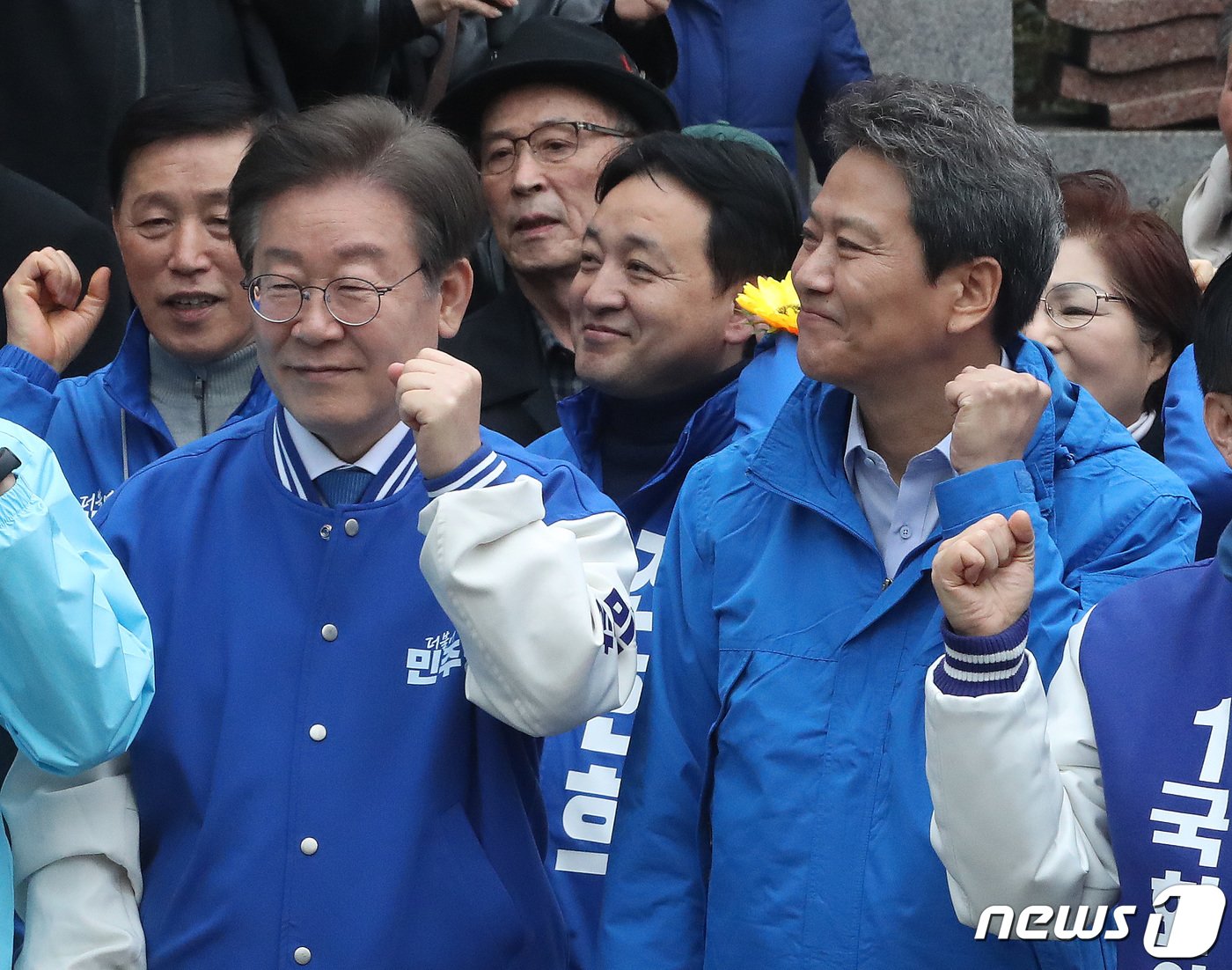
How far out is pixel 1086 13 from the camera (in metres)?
7.01

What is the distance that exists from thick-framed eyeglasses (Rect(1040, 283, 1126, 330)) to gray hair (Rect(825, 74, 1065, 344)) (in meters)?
1.25

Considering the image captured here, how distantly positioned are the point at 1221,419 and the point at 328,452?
1.37 meters

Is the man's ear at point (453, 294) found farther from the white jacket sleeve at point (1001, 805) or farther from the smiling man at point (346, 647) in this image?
the white jacket sleeve at point (1001, 805)

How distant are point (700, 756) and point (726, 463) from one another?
0.48 meters

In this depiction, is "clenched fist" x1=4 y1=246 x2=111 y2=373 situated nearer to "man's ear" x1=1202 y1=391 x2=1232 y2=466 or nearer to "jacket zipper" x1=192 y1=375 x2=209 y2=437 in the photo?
"jacket zipper" x1=192 y1=375 x2=209 y2=437

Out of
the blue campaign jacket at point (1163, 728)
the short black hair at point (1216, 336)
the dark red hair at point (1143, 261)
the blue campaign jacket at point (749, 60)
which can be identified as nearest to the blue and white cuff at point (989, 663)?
the blue campaign jacket at point (1163, 728)

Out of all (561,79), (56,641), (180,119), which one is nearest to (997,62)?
(561,79)

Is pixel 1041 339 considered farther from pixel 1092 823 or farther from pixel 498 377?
pixel 1092 823

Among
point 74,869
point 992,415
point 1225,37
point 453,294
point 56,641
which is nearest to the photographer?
point 56,641

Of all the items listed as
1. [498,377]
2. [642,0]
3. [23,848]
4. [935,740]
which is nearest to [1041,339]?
[498,377]

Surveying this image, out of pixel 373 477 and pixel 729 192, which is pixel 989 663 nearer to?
pixel 373 477

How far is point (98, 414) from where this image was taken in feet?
12.9

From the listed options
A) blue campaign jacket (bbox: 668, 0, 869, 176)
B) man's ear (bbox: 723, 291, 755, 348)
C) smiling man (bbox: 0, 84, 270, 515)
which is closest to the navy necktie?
smiling man (bbox: 0, 84, 270, 515)

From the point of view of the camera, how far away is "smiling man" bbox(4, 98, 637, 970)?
281cm
